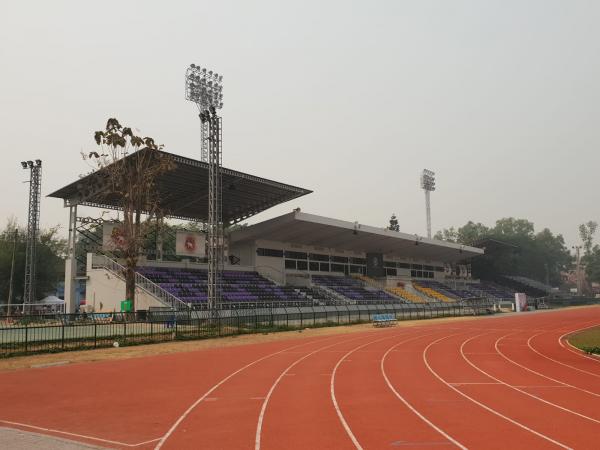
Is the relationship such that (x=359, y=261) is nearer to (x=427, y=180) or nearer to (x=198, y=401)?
(x=427, y=180)

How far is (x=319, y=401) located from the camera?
443 inches

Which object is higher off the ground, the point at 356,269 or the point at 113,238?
the point at 113,238

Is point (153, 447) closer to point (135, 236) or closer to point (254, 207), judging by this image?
point (135, 236)

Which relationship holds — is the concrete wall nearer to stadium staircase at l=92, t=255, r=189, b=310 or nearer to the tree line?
stadium staircase at l=92, t=255, r=189, b=310

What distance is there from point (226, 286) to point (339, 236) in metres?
17.8

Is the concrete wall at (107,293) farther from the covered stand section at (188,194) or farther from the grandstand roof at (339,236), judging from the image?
the grandstand roof at (339,236)

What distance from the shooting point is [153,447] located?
25.7 ft

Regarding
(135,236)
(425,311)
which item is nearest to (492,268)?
(425,311)

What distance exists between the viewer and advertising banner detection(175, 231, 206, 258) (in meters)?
45.2

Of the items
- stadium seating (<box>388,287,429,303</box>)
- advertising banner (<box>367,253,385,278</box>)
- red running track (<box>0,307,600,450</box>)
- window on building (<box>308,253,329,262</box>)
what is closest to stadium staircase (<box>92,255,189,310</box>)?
red running track (<box>0,307,600,450</box>)

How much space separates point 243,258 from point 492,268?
214 feet

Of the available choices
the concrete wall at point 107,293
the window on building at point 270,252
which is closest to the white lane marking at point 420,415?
the concrete wall at point 107,293

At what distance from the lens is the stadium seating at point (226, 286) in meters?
41.8

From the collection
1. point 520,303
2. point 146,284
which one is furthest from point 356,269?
A: point 146,284
